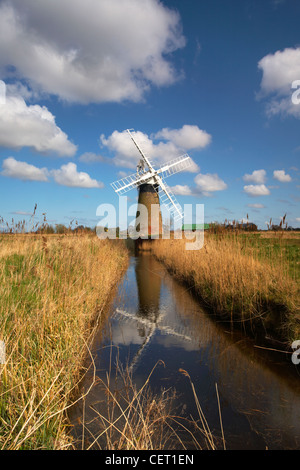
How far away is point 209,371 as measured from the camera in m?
3.59

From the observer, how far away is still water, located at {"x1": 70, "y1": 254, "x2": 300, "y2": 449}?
2.56 metres

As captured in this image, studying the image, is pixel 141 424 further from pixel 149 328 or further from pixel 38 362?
pixel 149 328

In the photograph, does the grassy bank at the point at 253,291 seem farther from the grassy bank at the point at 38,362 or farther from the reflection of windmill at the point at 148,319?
the grassy bank at the point at 38,362

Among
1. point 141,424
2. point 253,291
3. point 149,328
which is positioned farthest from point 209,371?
point 253,291

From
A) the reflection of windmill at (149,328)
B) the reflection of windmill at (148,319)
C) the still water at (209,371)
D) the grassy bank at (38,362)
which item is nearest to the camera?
the grassy bank at (38,362)

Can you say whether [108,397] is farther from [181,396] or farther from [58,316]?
[58,316]

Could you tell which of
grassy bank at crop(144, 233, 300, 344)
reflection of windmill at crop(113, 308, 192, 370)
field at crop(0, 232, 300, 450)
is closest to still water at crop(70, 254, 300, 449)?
reflection of windmill at crop(113, 308, 192, 370)

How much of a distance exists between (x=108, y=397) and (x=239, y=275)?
149 inches

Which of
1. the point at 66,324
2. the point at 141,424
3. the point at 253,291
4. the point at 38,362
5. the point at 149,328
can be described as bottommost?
the point at 149,328

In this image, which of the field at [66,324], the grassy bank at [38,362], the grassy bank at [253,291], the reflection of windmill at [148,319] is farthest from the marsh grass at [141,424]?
the grassy bank at [253,291]

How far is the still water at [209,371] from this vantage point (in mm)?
2562

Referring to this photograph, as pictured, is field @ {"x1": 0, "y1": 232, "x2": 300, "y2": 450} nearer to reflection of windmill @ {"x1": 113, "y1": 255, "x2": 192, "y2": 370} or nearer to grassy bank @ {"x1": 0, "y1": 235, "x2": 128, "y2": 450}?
grassy bank @ {"x1": 0, "y1": 235, "x2": 128, "y2": 450}

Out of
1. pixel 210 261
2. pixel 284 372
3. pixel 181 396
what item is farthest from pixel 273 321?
pixel 210 261

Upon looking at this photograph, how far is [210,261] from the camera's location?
7438 millimetres
